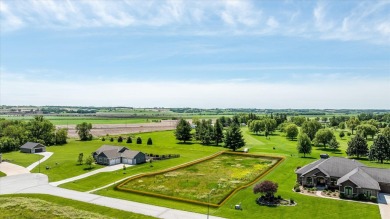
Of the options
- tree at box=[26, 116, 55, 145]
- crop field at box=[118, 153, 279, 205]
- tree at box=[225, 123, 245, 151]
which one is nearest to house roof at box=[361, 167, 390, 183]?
crop field at box=[118, 153, 279, 205]

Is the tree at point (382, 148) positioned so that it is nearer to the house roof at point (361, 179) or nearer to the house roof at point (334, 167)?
the house roof at point (334, 167)

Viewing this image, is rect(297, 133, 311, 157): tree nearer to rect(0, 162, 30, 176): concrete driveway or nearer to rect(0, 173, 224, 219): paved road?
rect(0, 173, 224, 219): paved road

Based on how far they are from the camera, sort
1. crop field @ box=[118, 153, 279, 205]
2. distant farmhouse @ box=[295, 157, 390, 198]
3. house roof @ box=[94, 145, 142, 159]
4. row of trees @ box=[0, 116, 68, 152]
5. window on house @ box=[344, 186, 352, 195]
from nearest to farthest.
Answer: distant farmhouse @ box=[295, 157, 390, 198] < window on house @ box=[344, 186, 352, 195] < crop field @ box=[118, 153, 279, 205] < house roof @ box=[94, 145, 142, 159] < row of trees @ box=[0, 116, 68, 152]

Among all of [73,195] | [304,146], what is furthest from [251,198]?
[304,146]

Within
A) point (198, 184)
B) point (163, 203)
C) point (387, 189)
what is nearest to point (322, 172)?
point (387, 189)

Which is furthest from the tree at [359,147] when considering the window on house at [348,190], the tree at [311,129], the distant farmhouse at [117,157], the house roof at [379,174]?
the distant farmhouse at [117,157]

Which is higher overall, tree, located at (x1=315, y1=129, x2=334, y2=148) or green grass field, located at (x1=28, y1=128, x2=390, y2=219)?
tree, located at (x1=315, y1=129, x2=334, y2=148)

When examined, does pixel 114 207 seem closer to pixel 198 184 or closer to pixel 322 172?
pixel 198 184
